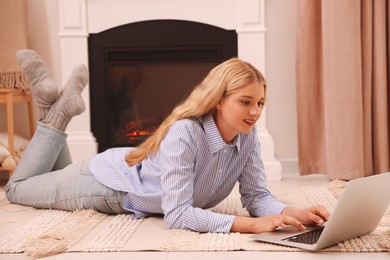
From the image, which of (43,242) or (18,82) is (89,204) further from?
(18,82)

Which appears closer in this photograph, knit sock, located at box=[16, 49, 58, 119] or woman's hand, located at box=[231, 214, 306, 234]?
woman's hand, located at box=[231, 214, 306, 234]

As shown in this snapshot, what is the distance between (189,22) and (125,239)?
165 centimetres

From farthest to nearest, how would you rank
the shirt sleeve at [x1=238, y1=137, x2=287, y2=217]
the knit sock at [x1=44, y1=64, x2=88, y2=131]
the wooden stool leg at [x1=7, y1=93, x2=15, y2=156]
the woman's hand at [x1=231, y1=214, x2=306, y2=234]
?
1. the wooden stool leg at [x1=7, y1=93, x2=15, y2=156]
2. the knit sock at [x1=44, y1=64, x2=88, y2=131]
3. the shirt sleeve at [x1=238, y1=137, x2=287, y2=217]
4. the woman's hand at [x1=231, y1=214, x2=306, y2=234]

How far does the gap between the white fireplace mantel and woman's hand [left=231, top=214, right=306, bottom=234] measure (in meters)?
1.40

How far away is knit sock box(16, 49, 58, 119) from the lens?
6.69 ft

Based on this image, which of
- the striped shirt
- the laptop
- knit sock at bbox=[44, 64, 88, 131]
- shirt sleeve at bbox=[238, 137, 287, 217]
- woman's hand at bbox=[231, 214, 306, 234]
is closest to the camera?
the laptop

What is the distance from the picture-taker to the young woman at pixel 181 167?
1.51 metres

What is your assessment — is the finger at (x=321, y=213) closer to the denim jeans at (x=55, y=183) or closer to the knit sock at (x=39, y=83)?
the denim jeans at (x=55, y=183)

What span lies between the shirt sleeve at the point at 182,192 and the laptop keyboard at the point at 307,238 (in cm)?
17

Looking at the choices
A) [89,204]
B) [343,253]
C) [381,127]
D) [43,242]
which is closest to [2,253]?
[43,242]

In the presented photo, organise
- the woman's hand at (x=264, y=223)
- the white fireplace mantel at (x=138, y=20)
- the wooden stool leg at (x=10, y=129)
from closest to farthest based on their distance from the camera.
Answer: the woman's hand at (x=264, y=223) < the wooden stool leg at (x=10, y=129) < the white fireplace mantel at (x=138, y=20)

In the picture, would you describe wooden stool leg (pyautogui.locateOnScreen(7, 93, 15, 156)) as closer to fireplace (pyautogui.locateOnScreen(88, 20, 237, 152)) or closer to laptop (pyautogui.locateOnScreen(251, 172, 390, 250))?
fireplace (pyautogui.locateOnScreen(88, 20, 237, 152))

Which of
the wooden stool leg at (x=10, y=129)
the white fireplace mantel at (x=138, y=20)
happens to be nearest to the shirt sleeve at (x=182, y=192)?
the wooden stool leg at (x=10, y=129)

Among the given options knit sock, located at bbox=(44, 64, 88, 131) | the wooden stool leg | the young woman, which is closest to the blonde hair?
the young woman
